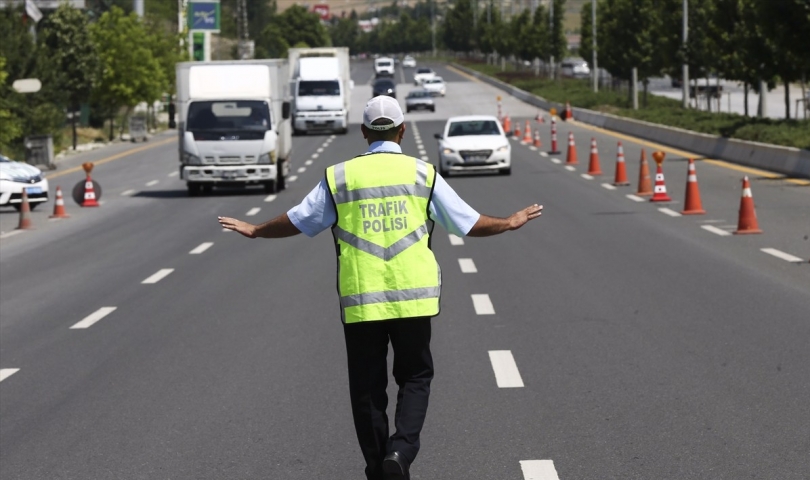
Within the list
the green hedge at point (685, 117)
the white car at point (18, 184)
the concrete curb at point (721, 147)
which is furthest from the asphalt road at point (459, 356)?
the green hedge at point (685, 117)

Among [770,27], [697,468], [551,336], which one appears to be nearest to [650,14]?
[770,27]

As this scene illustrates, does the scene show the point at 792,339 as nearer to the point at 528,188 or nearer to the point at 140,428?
the point at 140,428

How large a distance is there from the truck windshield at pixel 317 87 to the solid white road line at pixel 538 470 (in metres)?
53.1

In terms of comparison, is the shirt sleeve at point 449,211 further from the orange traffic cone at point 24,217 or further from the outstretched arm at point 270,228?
the orange traffic cone at point 24,217

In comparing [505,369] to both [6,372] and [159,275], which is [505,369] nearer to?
[6,372]

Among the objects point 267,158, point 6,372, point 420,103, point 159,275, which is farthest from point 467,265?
point 420,103

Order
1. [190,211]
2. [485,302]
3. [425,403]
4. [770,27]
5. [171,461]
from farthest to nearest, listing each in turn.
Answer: [770,27]
[190,211]
[485,302]
[171,461]
[425,403]

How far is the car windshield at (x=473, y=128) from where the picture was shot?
112ft

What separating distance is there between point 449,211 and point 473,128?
28376 mm

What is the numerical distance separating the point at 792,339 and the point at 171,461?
518cm

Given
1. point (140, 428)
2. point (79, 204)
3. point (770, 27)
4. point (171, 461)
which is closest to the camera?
point (171, 461)

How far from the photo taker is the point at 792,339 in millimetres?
10680

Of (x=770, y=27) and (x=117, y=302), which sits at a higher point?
(x=770, y=27)

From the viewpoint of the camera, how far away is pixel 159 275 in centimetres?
1648
